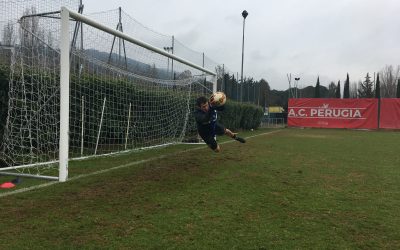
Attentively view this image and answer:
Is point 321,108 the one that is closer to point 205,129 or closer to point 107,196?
point 205,129

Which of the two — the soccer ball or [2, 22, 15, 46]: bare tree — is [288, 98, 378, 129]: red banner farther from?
[2, 22, 15, 46]: bare tree

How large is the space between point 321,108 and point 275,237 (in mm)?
32494

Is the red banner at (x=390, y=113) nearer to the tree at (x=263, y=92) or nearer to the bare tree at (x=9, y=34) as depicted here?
the tree at (x=263, y=92)

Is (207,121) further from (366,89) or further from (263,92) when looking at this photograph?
(366,89)

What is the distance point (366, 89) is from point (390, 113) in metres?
38.2

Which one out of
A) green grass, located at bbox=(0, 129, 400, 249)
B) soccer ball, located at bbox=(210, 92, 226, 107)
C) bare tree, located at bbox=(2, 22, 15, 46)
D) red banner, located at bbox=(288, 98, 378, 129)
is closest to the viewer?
green grass, located at bbox=(0, 129, 400, 249)

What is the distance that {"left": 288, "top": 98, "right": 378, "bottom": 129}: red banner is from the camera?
1299 inches

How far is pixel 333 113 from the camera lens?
3459cm

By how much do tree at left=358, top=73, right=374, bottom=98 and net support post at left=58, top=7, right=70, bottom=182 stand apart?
64823mm

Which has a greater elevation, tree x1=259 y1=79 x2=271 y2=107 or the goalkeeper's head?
tree x1=259 y1=79 x2=271 y2=107

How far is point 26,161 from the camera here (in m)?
8.85

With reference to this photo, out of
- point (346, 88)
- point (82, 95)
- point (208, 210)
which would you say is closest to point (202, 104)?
point (82, 95)

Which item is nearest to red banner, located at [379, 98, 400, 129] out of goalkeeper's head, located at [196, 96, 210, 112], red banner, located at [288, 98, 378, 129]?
red banner, located at [288, 98, 378, 129]

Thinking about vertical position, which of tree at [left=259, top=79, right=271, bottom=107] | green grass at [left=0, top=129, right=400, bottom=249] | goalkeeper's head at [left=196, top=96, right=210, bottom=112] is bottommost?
green grass at [left=0, top=129, right=400, bottom=249]
